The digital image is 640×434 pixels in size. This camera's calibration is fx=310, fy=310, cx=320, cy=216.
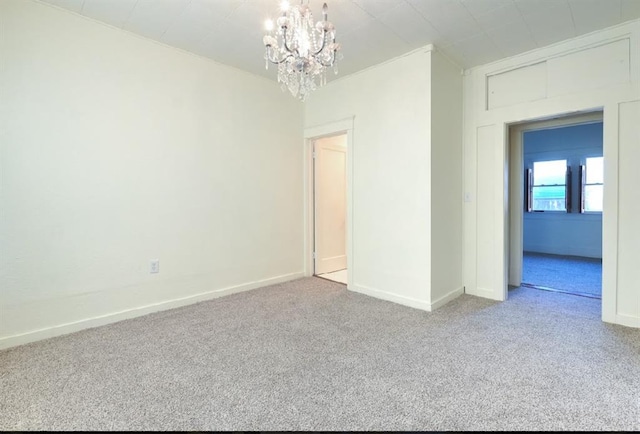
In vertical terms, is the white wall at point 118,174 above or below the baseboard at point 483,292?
above

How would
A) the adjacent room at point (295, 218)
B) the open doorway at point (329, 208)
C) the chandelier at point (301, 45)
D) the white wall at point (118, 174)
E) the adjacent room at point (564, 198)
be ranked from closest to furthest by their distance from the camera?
the adjacent room at point (295, 218)
the chandelier at point (301, 45)
the white wall at point (118, 174)
the open doorway at point (329, 208)
the adjacent room at point (564, 198)

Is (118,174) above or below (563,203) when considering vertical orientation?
above

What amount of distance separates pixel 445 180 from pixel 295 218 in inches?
78.0

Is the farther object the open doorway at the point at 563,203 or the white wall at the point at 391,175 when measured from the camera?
the open doorway at the point at 563,203

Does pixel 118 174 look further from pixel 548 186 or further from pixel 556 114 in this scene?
pixel 548 186

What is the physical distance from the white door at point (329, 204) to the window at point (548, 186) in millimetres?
4455

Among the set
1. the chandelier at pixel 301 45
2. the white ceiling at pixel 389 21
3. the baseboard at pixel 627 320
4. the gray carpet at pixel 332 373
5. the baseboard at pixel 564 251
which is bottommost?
the gray carpet at pixel 332 373

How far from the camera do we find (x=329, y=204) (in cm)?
467

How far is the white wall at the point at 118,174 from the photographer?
2.37 meters

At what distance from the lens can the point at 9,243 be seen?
2332 millimetres

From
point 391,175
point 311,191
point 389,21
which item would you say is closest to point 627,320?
point 391,175

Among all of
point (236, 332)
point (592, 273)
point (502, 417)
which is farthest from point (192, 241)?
point (592, 273)

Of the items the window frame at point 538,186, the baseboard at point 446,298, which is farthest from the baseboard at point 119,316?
the window frame at point 538,186

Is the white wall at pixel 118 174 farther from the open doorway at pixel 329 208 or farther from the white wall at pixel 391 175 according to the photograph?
the white wall at pixel 391 175
